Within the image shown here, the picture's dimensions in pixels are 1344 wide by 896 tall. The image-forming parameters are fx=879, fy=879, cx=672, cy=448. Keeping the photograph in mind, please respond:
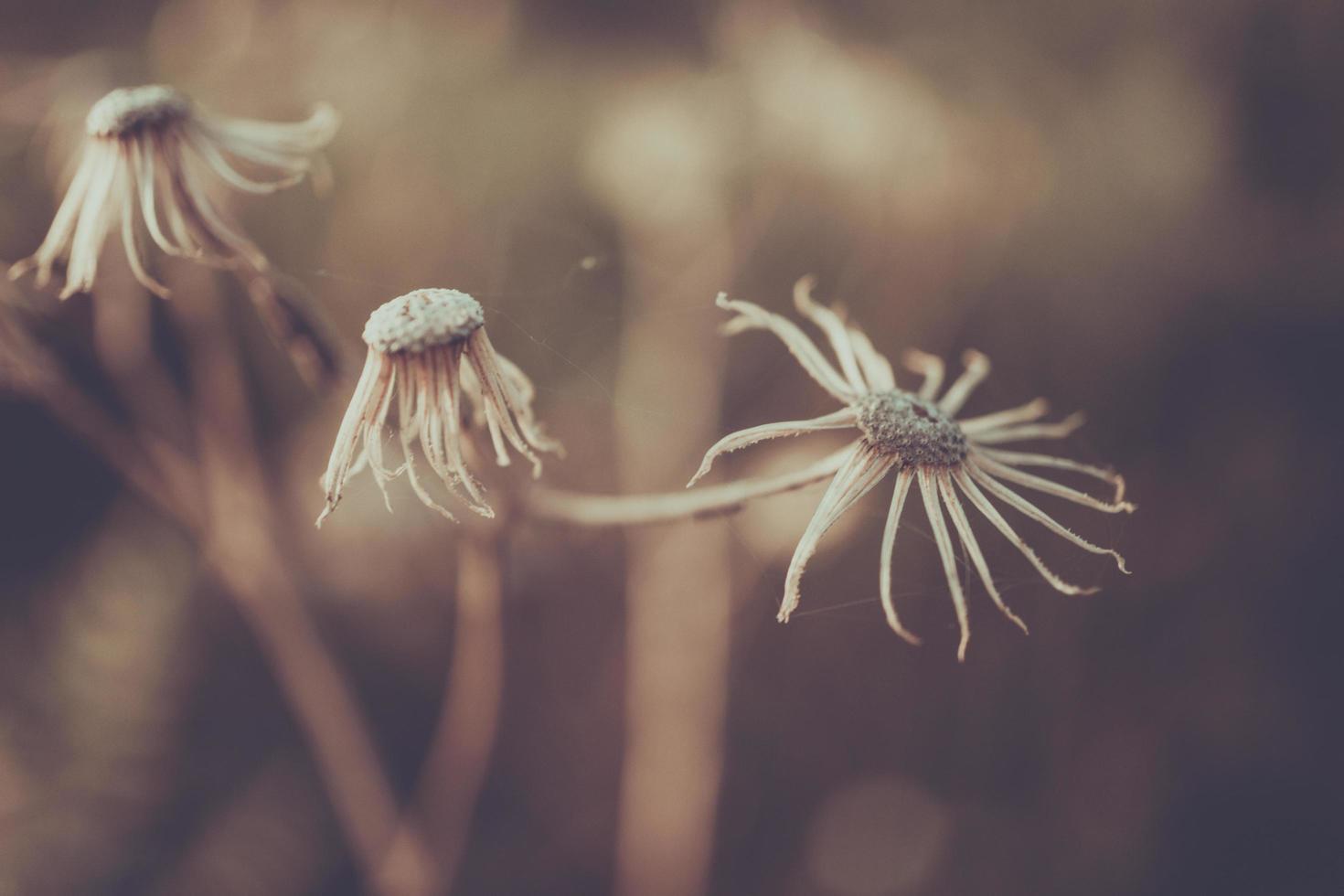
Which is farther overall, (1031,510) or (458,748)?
(458,748)

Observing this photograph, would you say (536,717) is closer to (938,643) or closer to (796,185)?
(938,643)

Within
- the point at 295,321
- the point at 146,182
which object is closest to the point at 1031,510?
the point at 295,321

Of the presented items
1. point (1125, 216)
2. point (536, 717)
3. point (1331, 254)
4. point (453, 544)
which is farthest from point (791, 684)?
point (1331, 254)

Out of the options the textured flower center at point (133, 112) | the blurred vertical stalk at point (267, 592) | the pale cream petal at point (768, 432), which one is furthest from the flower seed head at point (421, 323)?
the blurred vertical stalk at point (267, 592)

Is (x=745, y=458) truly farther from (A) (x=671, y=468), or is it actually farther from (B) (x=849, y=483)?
(B) (x=849, y=483)

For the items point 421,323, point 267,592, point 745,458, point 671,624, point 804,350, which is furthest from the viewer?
point 745,458

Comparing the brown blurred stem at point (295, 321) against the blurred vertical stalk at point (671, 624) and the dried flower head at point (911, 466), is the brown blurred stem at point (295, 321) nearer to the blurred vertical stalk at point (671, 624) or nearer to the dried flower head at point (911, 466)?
the dried flower head at point (911, 466)
